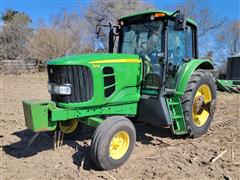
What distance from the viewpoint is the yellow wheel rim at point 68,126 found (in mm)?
5416

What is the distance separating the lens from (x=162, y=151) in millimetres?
5043

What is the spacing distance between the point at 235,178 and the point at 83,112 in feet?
7.44

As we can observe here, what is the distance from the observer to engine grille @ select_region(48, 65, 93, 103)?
14.7 ft

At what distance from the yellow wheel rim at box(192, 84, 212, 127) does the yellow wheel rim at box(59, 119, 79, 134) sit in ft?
7.01

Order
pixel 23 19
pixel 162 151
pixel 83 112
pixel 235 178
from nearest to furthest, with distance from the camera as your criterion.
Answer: pixel 235 178
pixel 83 112
pixel 162 151
pixel 23 19

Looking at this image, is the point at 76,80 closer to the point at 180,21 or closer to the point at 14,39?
the point at 180,21

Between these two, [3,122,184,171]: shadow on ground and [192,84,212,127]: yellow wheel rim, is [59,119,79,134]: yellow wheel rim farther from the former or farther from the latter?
[192,84,212,127]: yellow wheel rim

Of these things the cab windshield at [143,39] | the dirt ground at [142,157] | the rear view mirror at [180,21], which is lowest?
the dirt ground at [142,157]

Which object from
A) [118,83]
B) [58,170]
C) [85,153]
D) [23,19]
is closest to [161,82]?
[118,83]

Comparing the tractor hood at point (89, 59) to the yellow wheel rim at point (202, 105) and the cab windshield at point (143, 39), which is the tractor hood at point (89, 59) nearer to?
the cab windshield at point (143, 39)

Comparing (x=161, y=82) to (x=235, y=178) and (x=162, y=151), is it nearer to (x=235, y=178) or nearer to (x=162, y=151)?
(x=162, y=151)

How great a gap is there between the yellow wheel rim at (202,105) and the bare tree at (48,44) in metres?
22.8

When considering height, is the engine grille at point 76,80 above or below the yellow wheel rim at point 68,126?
above

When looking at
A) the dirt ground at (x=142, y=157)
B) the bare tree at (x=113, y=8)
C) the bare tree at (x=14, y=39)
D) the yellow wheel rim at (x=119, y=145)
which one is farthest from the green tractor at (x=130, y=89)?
the bare tree at (x=14, y=39)
